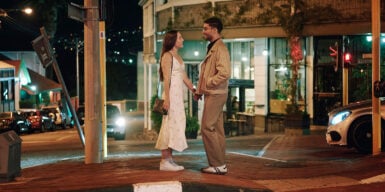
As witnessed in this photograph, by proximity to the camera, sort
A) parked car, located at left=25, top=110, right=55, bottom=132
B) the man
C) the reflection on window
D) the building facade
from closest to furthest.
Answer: the man
the building facade
the reflection on window
parked car, located at left=25, top=110, right=55, bottom=132

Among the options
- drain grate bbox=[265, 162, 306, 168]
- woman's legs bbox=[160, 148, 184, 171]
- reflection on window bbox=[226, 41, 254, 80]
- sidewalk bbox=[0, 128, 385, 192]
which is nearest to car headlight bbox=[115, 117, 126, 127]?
reflection on window bbox=[226, 41, 254, 80]

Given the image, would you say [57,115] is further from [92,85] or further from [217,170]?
[217,170]

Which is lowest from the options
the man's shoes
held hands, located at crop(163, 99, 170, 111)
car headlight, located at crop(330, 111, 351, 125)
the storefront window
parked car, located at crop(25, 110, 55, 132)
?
parked car, located at crop(25, 110, 55, 132)

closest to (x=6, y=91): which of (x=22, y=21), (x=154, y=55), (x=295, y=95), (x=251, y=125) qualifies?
(x=22, y=21)

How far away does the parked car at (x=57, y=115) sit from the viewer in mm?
45513

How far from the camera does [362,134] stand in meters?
13.7

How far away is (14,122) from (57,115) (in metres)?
8.11

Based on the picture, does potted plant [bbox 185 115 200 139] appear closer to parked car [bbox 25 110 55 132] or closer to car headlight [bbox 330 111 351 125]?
car headlight [bbox 330 111 351 125]

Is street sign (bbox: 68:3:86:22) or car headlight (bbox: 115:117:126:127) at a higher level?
street sign (bbox: 68:3:86:22)

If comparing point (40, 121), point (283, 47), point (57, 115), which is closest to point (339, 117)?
point (283, 47)

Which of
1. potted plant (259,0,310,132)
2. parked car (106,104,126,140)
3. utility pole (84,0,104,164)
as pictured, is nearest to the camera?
utility pole (84,0,104,164)

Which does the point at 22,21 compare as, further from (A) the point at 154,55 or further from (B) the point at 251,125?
(B) the point at 251,125

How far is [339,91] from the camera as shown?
23750 millimetres

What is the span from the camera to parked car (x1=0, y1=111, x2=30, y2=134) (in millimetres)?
37969
